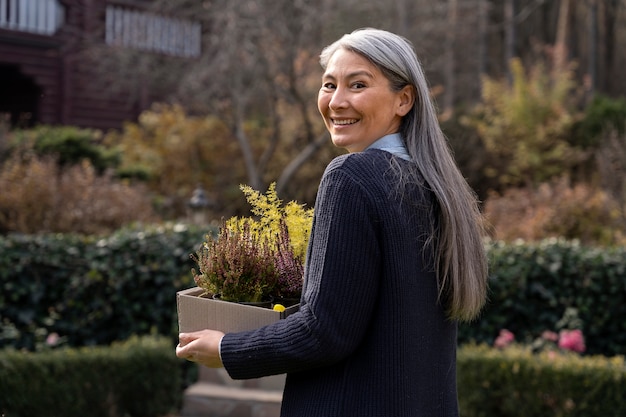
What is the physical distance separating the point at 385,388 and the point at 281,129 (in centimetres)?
1141

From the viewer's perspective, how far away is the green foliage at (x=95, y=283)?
559 centimetres

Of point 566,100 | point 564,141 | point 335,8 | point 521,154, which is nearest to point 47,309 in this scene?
point 335,8

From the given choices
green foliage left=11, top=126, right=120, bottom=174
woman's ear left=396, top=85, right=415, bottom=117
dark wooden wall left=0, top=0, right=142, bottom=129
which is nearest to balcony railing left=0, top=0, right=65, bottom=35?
dark wooden wall left=0, top=0, right=142, bottom=129

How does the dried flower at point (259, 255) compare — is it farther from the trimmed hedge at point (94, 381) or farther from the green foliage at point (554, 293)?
the green foliage at point (554, 293)

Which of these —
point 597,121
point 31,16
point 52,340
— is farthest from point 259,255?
point 31,16

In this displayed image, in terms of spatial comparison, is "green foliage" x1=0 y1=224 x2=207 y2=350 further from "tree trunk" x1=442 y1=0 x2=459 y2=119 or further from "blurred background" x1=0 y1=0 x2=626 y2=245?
"tree trunk" x1=442 y1=0 x2=459 y2=119

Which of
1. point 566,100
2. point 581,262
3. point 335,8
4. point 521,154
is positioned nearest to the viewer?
point 581,262

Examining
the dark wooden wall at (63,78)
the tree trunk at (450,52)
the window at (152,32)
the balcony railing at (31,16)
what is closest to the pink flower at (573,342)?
the window at (152,32)

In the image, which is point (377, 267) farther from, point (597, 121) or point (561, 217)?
point (597, 121)

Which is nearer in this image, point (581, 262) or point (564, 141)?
point (581, 262)

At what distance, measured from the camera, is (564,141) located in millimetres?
12797

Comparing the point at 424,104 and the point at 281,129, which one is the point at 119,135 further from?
the point at 424,104

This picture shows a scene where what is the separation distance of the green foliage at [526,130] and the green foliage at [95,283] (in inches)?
288

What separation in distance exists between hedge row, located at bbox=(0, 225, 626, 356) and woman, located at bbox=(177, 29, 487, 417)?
3815 millimetres
